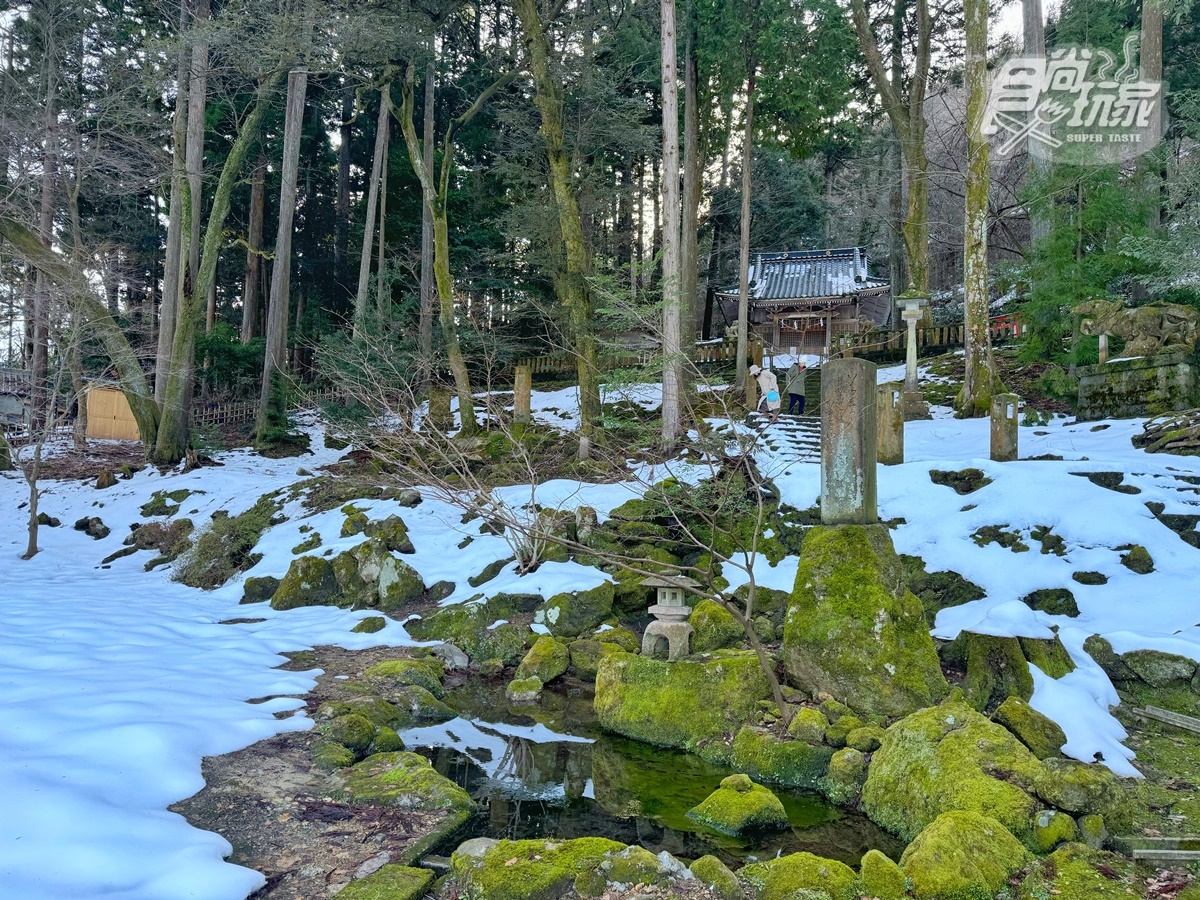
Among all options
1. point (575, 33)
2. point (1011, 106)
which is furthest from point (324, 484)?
point (1011, 106)

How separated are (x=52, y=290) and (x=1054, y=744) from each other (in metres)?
16.1

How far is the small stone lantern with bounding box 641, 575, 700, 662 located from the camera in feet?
22.2

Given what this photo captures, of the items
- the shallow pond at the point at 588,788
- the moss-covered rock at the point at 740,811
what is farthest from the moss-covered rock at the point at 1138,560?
the moss-covered rock at the point at 740,811

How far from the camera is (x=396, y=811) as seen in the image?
4.05 meters

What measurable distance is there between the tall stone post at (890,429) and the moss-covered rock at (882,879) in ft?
25.9

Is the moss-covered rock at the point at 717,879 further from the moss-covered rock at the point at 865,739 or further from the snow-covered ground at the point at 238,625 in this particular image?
the snow-covered ground at the point at 238,625

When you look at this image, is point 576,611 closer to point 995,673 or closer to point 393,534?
point 393,534

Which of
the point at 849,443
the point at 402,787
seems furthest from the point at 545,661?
the point at 849,443

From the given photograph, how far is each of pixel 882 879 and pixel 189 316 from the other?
16698 mm

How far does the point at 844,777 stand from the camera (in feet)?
15.6

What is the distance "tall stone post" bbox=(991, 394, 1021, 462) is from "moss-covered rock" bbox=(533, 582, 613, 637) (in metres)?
5.92

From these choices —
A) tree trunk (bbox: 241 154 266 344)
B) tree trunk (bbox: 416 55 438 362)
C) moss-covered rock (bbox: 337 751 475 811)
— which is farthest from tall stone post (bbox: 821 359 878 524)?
tree trunk (bbox: 241 154 266 344)

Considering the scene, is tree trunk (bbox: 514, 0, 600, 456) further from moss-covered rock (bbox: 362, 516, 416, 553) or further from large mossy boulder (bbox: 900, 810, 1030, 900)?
large mossy boulder (bbox: 900, 810, 1030, 900)

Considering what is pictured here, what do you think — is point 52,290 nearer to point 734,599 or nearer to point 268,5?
point 268,5
